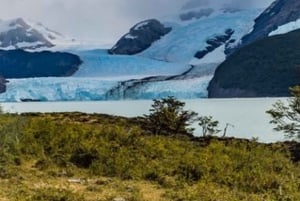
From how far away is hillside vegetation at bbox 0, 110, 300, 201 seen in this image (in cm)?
1224

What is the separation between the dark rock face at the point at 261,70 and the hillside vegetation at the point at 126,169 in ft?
420

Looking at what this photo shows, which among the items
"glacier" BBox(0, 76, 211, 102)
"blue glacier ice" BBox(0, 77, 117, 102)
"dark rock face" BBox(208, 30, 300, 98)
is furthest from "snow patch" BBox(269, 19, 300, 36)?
"blue glacier ice" BBox(0, 77, 117, 102)

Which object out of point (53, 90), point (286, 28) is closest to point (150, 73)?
point (53, 90)

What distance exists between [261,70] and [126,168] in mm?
148968

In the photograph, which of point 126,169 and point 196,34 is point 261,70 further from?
point 126,169

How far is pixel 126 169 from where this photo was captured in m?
15.4

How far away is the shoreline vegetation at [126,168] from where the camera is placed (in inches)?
482

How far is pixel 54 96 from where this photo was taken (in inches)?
4491

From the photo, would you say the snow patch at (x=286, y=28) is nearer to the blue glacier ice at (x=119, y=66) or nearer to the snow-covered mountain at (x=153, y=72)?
the snow-covered mountain at (x=153, y=72)

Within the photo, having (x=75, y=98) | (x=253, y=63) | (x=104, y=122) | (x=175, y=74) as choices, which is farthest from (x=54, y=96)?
(x=104, y=122)

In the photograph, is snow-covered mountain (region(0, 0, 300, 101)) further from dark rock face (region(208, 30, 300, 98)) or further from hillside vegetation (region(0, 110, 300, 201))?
hillside vegetation (region(0, 110, 300, 201))

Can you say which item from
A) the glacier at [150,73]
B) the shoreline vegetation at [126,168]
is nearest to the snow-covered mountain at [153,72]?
the glacier at [150,73]

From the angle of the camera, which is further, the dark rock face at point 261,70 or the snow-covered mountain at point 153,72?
the dark rock face at point 261,70

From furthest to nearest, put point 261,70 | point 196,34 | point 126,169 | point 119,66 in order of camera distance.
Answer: point 196,34, point 261,70, point 119,66, point 126,169
